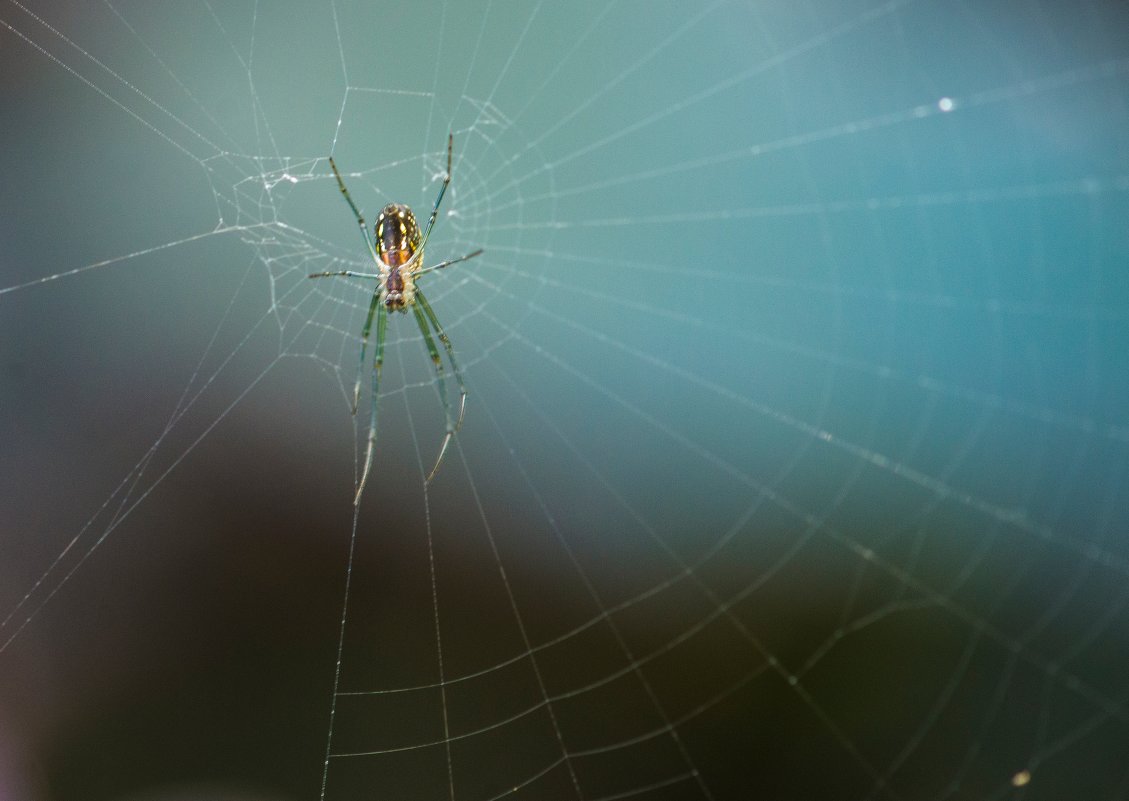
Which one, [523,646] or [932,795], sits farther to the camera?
[523,646]

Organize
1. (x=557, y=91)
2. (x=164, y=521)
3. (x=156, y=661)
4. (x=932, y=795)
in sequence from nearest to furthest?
1. (x=932, y=795)
2. (x=156, y=661)
3. (x=164, y=521)
4. (x=557, y=91)

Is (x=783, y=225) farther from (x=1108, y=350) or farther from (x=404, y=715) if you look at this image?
(x=404, y=715)

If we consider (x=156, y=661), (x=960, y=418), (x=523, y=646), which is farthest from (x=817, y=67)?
(x=156, y=661)

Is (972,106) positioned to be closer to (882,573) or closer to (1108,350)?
(1108,350)

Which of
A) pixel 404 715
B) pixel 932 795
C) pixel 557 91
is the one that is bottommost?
pixel 932 795

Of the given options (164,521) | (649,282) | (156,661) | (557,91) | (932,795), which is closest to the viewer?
(932,795)

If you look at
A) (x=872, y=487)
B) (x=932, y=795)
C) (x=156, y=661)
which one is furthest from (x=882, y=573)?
(x=156, y=661)

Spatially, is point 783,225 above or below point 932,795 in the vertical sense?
above
